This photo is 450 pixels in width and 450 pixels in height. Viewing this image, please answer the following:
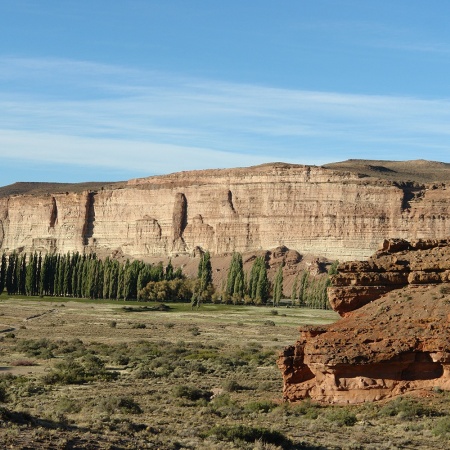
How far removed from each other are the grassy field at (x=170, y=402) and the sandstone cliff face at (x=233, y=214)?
8517 cm

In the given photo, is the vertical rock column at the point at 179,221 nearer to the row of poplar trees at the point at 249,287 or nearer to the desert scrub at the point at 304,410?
the row of poplar trees at the point at 249,287

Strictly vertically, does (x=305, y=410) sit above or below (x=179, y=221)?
below

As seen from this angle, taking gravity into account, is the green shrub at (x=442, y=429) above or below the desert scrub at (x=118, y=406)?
above

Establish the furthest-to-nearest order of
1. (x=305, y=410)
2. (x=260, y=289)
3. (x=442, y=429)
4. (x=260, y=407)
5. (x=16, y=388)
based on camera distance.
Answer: (x=260, y=289)
(x=16, y=388)
(x=260, y=407)
(x=305, y=410)
(x=442, y=429)

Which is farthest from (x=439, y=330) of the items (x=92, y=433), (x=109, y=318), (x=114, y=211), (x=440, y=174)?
(x=440, y=174)

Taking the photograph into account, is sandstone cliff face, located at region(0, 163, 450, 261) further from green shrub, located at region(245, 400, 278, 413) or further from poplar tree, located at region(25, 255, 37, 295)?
green shrub, located at region(245, 400, 278, 413)

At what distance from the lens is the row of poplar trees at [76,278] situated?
10094 centimetres

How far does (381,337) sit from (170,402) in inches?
261

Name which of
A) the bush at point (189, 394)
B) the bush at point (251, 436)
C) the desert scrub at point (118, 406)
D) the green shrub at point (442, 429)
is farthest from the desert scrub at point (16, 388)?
the green shrub at point (442, 429)

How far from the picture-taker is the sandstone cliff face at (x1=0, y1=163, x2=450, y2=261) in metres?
138

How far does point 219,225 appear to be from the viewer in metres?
150

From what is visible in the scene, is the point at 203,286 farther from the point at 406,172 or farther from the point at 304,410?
the point at 406,172

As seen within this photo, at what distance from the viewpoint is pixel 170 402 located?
24.8 meters

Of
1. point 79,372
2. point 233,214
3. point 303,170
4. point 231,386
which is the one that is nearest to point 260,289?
point 303,170
